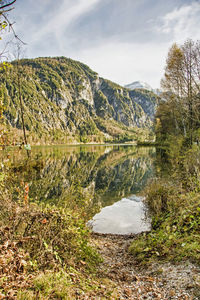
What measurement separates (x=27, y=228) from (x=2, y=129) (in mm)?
2939

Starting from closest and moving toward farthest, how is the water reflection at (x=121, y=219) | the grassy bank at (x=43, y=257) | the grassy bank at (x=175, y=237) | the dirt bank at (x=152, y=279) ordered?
the grassy bank at (x=43, y=257) < the dirt bank at (x=152, y=279) < the grassy bank at (x=175, y=237) < the water reflection at (x=121, y=219)

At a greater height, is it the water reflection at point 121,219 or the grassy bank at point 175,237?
the grassy bank at point 175,237

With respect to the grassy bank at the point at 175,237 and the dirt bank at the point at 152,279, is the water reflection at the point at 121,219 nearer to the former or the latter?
the grassy bank at the point at 175,237

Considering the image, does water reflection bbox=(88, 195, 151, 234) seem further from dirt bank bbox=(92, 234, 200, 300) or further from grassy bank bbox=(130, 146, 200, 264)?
dirt bank bbox=(92, 234, 200, 300)

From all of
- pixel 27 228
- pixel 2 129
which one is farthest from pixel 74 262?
pixel 2 129

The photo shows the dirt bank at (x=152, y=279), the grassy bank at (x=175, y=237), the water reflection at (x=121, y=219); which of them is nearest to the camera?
the dirt bank at (x=152, y=279)

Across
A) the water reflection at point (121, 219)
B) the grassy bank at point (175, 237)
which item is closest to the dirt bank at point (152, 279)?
the grassy bank at point (175, 237)

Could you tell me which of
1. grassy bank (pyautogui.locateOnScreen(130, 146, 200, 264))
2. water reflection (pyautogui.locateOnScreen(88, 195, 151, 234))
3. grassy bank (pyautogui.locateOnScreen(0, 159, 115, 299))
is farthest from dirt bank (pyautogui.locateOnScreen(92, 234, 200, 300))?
water reflection (pyautogui.locateOnScreen(88, 195, 151, 234))

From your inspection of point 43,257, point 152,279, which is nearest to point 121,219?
point 152,279

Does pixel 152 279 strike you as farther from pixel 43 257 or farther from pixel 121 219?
pixel 121 219

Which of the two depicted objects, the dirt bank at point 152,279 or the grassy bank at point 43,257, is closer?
the grassy bank at point 43,257

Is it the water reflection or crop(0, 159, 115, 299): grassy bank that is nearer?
crop(0, 159, 115, 299): grassy bank

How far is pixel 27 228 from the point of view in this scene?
4410mm

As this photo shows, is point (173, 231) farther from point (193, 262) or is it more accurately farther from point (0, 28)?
point (0, 28)
